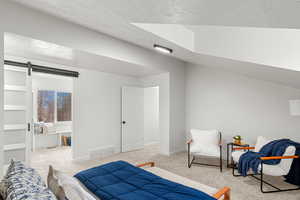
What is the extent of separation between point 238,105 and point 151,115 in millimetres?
3212

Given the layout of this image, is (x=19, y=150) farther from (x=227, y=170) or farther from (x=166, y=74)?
(x=227, y=170)

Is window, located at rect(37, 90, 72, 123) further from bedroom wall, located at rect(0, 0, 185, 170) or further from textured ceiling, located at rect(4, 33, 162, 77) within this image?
bedroom wall, located at rect(0, 0, 185, 170)

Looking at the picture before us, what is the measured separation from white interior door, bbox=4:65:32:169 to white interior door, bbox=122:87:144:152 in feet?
7.85

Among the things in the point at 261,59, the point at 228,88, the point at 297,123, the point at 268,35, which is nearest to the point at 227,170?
the point at 297,123

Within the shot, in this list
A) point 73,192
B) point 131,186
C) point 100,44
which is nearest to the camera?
point 73,192

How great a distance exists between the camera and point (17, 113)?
3.28m

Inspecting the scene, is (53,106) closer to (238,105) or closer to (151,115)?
(151,115)

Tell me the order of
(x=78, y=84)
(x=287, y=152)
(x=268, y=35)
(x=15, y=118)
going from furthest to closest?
1. (x=78, y=84)
2. (x=15, y=118)
3. (x=287, y=152)
4. (x=268, y=35)

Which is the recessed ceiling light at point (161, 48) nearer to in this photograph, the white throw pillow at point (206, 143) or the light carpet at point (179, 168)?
the white throw pillow at point (206, 143)

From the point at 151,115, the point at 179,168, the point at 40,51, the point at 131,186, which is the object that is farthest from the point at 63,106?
the point at 131,186

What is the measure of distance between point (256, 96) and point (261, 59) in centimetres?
175

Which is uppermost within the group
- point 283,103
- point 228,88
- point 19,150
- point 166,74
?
point 166,74

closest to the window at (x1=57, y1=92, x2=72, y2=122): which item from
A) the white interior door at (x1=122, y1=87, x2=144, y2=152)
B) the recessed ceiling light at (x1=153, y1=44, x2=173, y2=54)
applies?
the white interior door at (x1=122, y1=87, x2=144, y2=152)

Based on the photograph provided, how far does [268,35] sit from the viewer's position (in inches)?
93.2
